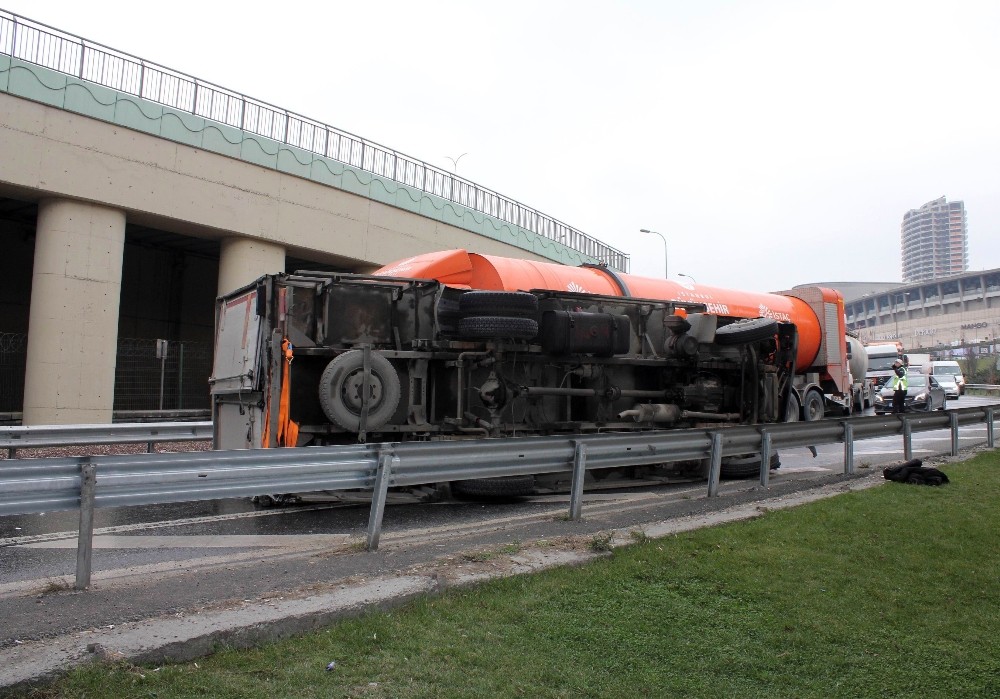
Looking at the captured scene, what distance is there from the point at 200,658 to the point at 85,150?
→ 638 inches

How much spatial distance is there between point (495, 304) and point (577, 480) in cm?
254

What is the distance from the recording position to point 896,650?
366 centimetres

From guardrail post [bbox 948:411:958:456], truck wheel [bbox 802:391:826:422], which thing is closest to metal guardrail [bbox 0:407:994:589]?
guardrail post [bbox 948:411:958:456]

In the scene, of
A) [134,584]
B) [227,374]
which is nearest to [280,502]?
[227,374]

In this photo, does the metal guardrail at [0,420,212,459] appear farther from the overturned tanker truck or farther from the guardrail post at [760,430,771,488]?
the guardrail post at [760,430,771,488]

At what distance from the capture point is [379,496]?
→ 5.47 meters

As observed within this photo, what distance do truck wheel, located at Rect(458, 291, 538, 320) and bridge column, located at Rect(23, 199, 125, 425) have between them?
1181cm

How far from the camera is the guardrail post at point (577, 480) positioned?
6.59m

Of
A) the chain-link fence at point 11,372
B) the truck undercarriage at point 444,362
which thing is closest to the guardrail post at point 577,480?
the truck undercarriage at point 444,362

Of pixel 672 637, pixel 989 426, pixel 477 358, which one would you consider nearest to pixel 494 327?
pixel 477 358

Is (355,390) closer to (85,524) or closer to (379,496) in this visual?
(379,496)

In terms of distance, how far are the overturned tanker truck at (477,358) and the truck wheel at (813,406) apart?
7.83ft

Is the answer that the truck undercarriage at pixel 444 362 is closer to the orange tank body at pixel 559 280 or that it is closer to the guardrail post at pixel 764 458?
the orange tank body at pixel 559 280

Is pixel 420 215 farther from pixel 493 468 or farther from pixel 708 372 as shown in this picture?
pixel 493 468
